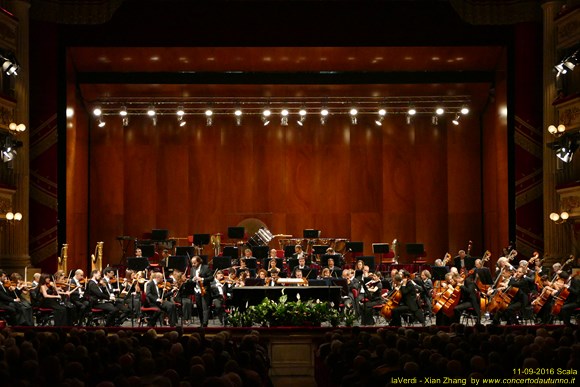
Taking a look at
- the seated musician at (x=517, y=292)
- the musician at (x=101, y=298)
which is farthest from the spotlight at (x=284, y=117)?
the seated musician at (x=517, y=292)

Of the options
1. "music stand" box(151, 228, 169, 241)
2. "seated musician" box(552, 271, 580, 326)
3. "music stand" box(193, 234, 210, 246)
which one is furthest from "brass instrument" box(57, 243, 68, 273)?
"seated musician" box(552, 271, 580, 326)

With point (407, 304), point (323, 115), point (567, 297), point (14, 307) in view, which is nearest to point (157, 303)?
point (14, 307)

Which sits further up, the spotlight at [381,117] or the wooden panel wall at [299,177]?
the spotlight at [381,117]

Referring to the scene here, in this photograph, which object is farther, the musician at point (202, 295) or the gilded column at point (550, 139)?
the gilded column at point (550, 139)

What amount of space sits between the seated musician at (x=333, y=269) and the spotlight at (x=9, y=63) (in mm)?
8473

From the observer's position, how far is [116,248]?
24.5 meters

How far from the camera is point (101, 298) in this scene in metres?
16.5

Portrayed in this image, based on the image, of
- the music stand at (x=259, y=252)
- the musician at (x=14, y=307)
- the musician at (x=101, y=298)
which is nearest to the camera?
the musician at (x=14, y=307)

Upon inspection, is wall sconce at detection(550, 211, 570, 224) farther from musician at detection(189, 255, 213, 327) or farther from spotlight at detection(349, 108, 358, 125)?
musician at detection(189, 255, 213, 327)

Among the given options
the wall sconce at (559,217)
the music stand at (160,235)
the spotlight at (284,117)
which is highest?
the spotlight at (284,117)

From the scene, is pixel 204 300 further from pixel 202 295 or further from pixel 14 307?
pixel 14 307

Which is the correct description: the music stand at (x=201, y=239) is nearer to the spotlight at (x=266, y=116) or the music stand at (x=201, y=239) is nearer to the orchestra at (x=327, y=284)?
the orchestra at (x=327, y=284)

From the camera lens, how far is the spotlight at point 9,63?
18438mm

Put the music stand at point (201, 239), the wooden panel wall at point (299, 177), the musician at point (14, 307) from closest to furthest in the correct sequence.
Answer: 1. the musician at point (14, 307)
2. the music stand at point (201, 239)
3. the wooden panel wall at point (299, 177)
